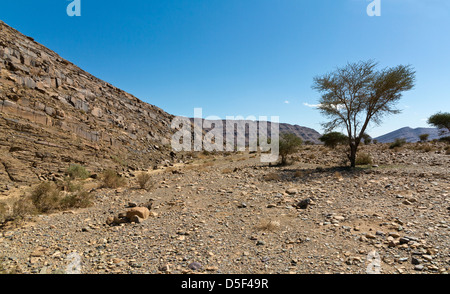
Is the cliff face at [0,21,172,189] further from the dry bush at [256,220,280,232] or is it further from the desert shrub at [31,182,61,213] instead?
the dry bush at [256,220,280,232]

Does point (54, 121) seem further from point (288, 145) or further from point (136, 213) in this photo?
point (288, 145)

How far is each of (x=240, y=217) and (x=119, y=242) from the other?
2.91 meters

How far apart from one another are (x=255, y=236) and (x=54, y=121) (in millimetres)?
15766

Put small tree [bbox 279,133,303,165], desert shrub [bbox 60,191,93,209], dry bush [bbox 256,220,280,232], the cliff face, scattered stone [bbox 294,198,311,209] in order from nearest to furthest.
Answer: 1. dry bush [bbox 256,220,280,232]
2. scattered stone [bbox 294,198,311,209]
3. desert shrub [bbox 60,191,93,209]
4. the cliff face
5. small tree [bbox 279,133,303,165]

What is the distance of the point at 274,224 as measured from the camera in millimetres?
4621

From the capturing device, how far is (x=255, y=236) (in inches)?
168

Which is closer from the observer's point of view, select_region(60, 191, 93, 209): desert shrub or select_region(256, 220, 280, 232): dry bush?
select_region(256, 220, 280, 232): dry bush

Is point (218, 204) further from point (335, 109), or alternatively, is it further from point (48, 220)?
point (335, 109)

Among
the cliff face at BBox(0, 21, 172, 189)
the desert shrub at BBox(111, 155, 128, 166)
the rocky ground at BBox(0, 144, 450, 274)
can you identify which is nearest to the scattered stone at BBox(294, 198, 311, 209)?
the rocky ground at BBox(0, 144, 450, 274)

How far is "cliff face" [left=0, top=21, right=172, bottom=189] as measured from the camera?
10.9 metres

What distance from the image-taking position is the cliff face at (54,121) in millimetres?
10922

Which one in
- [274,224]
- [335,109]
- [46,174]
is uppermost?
[335,109]

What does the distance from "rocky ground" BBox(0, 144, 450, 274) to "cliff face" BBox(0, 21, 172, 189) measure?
Result: 7.17 m
